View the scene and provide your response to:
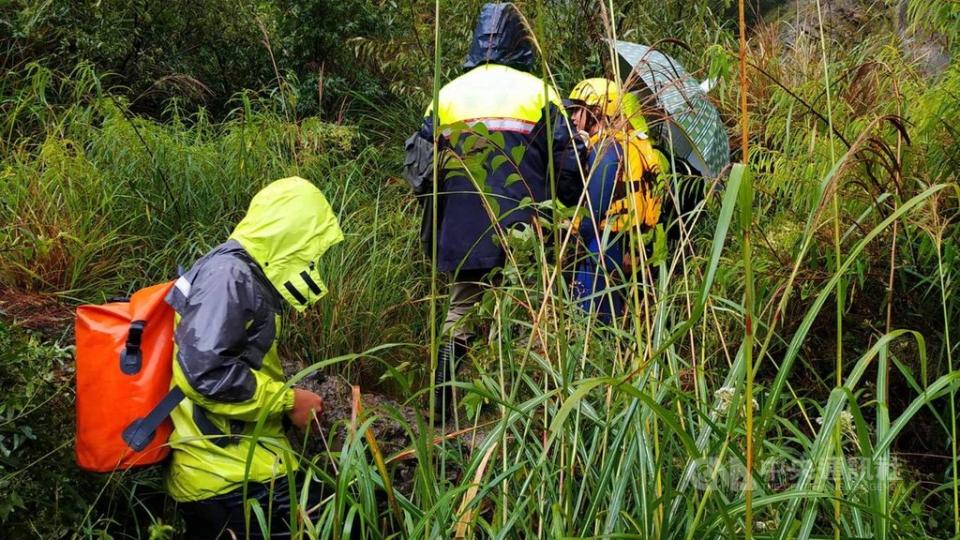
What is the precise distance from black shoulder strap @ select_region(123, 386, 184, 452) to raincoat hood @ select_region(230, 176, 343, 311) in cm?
54

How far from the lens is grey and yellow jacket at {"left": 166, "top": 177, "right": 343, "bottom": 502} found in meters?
3.21

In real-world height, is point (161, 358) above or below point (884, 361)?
below

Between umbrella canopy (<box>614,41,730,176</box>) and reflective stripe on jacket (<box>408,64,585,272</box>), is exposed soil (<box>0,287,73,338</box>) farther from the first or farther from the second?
umbrella canopy (<box>614,41,730,176</box>)

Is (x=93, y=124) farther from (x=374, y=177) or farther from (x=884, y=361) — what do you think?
(x=884, y=361)

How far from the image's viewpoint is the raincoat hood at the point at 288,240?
3490 mm

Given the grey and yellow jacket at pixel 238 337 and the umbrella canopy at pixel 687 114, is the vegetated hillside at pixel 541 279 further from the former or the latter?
the grey and yellow jacket at pixel 238 337

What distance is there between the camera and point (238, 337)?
10.7 feet

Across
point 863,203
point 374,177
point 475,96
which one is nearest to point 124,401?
point 475,96

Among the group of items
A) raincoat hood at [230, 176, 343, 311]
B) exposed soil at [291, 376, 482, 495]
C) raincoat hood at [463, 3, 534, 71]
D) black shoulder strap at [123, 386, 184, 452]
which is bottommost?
exposed soil at [291, 376, 482, 495]

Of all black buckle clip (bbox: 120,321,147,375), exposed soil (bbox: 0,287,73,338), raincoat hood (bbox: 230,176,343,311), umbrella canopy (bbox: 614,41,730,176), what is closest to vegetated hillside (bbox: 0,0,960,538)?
exposed soil (bbox: 0,287,73,338)

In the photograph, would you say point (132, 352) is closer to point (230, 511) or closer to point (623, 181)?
point (230, 511)

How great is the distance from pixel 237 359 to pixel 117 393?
0.40 m

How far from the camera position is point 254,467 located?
3.24 metres

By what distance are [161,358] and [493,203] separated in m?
1.56
